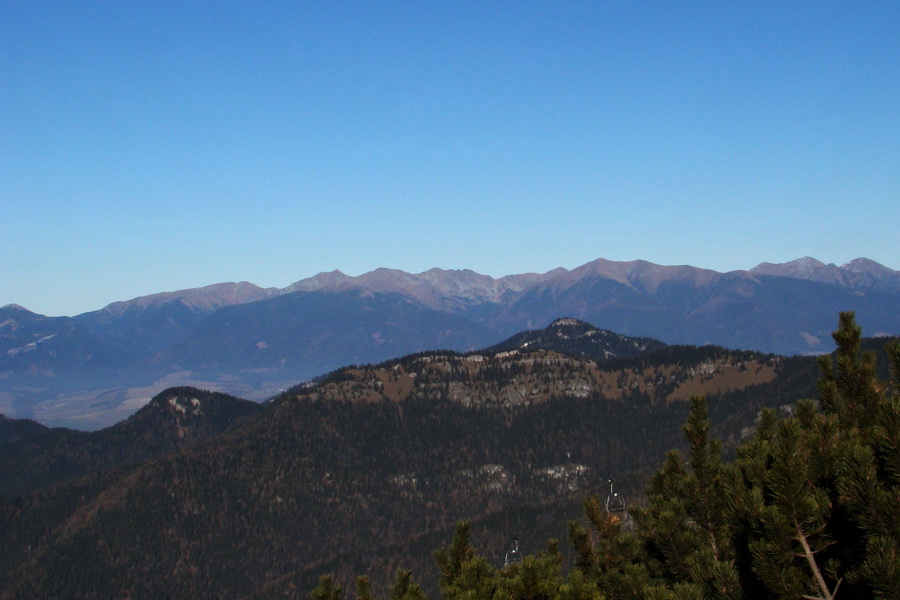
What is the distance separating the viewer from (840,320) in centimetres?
3088

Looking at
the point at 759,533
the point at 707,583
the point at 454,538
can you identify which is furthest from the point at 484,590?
the point at 759,533

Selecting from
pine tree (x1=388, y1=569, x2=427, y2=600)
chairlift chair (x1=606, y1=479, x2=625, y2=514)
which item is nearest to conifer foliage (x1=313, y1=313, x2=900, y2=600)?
pine tree (x1=388, y1=569, x2=427, y2=600)

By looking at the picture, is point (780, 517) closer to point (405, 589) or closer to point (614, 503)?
point (405, 589)

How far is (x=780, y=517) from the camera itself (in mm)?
18312

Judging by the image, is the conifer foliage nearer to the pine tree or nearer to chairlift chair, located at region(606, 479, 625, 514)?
the pine tree

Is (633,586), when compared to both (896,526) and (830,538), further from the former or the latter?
(896,526)

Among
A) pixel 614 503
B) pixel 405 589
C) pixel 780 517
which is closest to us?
pixel 780 517

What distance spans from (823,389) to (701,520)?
7.20m

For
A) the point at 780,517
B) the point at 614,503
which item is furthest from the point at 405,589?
the point at 780,517

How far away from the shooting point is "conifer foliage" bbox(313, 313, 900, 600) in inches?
695

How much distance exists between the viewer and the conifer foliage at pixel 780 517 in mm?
17656

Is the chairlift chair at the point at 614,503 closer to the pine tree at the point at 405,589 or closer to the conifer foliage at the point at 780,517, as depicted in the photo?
the conifer foliage at the point at 780,517

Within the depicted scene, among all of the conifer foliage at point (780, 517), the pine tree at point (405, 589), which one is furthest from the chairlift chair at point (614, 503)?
the pine tree at point (405, 589)

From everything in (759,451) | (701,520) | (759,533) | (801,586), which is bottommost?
(701,520)
